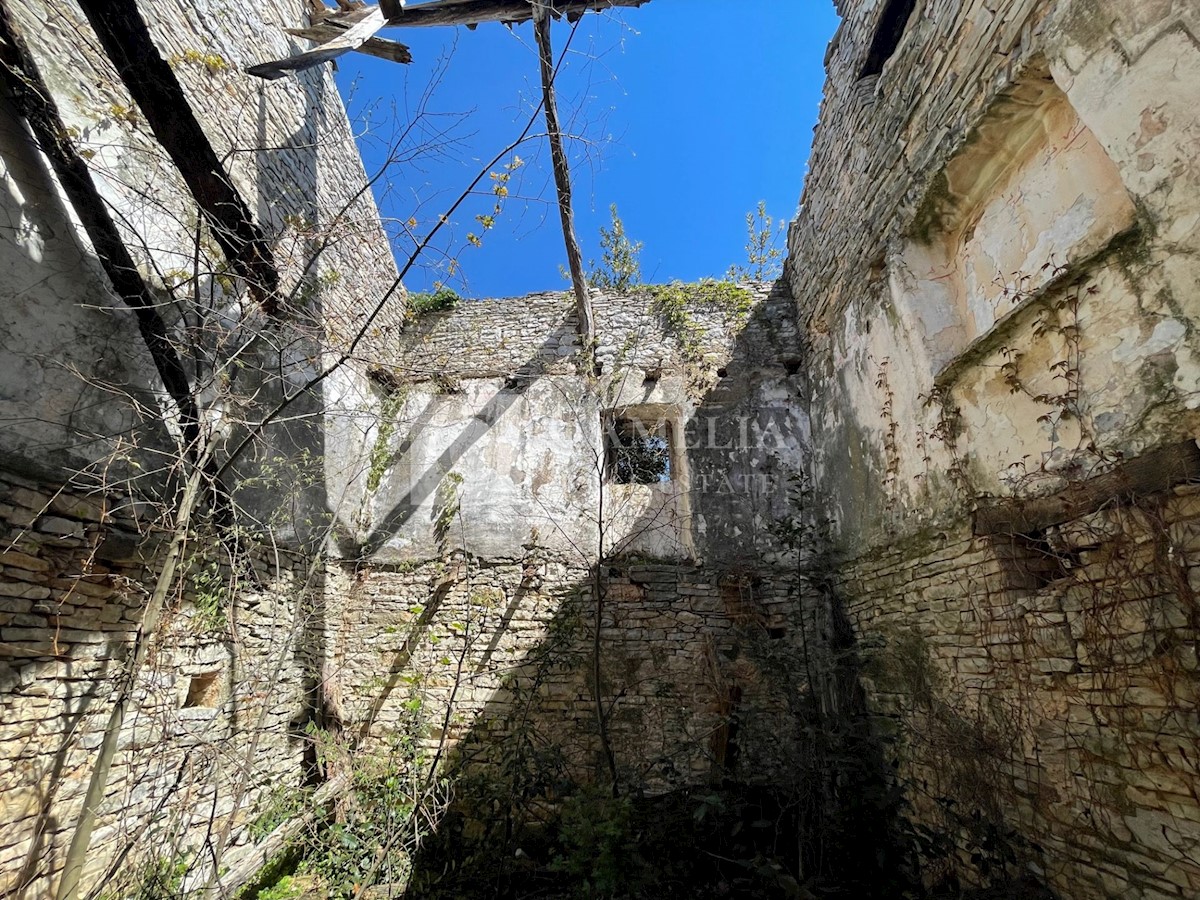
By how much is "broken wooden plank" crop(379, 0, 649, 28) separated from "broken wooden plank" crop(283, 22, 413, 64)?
1230 mm

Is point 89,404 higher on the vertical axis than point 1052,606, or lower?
higher

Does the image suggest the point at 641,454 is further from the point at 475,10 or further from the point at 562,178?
the point at 475,10

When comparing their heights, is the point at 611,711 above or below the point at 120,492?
below

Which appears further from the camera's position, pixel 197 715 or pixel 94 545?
pixel 197 715

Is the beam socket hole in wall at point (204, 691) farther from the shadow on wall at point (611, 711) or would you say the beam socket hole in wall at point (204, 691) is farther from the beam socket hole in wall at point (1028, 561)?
the beam socket hole in wall at point (1028, 561)

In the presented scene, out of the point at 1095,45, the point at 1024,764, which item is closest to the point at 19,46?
the point at 1095,45

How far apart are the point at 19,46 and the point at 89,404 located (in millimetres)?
1854

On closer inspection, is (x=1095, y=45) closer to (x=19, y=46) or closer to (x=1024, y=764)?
(x=1024, y=764)

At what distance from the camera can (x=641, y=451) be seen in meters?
6.34

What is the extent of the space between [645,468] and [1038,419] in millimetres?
3907

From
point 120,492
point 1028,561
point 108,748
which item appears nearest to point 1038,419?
point 1028,561

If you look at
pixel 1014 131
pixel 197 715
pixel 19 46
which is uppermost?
pixel 19 46

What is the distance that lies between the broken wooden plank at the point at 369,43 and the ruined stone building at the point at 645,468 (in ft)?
0.84

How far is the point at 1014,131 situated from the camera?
3055 mm
